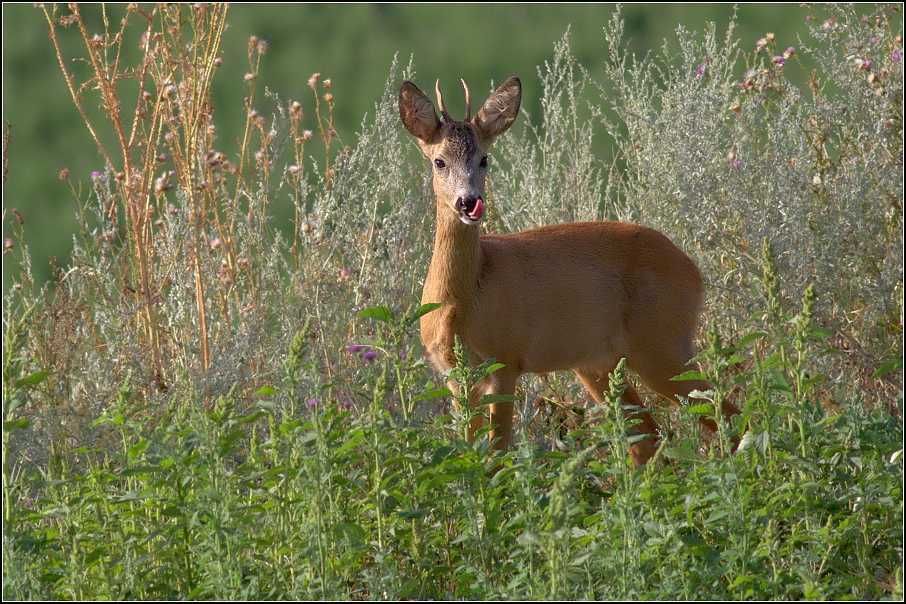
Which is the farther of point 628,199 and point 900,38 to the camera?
point 628,199

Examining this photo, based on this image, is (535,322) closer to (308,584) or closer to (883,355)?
(883,355)

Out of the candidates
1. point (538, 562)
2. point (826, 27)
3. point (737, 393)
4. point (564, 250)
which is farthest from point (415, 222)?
point (538, 562)

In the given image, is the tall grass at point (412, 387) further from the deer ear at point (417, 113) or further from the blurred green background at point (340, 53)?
the blurred green background at point (340, 53)

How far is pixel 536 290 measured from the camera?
4.31 meters

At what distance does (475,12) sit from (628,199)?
4.25 metres

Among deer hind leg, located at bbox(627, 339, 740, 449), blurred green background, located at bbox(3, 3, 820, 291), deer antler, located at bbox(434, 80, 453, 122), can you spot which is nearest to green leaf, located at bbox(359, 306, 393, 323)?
deer antler, located at bbox(434, 80, 453, 122)

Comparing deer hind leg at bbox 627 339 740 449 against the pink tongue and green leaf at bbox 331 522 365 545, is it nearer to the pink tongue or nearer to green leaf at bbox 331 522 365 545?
the pink tongue

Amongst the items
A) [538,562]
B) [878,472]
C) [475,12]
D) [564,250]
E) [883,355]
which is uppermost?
[475,12]

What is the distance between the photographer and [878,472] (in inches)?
109

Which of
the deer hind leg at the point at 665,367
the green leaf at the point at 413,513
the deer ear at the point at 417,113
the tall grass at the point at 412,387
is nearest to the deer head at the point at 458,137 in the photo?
the deer ear at the point at 417,113

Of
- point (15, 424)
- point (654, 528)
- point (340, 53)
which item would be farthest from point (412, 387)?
point (340, 53)

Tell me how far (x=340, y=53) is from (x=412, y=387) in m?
4.84

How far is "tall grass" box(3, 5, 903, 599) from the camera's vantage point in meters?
2.53

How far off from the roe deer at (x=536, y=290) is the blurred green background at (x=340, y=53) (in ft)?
9.77
